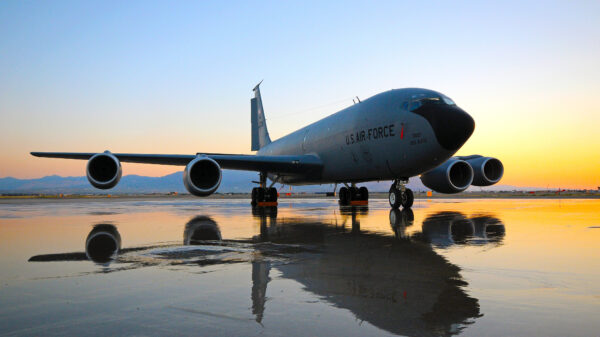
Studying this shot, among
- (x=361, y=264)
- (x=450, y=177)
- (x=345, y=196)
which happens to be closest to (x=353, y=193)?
(x=345, y=196)

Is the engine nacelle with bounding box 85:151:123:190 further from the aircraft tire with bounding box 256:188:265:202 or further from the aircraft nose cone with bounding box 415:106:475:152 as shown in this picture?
the aircraft nose cone with bounding box 415:106:475:152

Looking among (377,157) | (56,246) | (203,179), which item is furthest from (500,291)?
(203,179)

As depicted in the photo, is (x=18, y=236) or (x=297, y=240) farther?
(x=18, y=236)

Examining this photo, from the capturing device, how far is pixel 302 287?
4.39 metres

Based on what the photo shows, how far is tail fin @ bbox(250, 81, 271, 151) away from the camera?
33.0 metres

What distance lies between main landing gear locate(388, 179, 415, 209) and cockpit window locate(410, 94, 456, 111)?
3.32 meters

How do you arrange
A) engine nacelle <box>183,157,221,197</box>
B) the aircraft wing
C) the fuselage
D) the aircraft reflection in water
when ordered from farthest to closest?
the aircraft wing < engine nacelle <box>183,157,221,197</box> < the fuselage < the aircraft reflection in water

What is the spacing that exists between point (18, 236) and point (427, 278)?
27.2ft

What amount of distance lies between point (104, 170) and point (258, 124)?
1810 cm

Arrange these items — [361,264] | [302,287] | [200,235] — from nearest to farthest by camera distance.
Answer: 1. [302,287]
2. [361,264]
3. [200,235]

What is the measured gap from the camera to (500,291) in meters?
4.20

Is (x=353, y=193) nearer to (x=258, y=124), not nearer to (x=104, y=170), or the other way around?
(x=104, y=170)

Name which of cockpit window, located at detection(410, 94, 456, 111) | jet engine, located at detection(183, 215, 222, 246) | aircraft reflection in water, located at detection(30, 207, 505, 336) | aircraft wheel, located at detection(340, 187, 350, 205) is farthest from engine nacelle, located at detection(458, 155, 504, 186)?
jet engine, located at detection(183, 215, 222, 246)

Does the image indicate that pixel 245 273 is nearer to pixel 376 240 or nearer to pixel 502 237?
pixel 376 240
